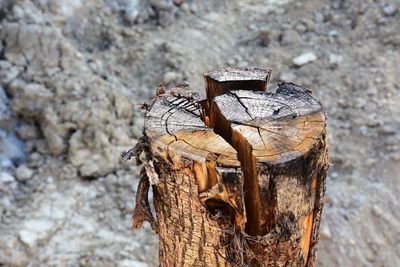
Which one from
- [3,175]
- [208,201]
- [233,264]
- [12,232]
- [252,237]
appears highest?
[208,201]

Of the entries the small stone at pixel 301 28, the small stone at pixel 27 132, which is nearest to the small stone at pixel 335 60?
the small stone at pixel 301 28

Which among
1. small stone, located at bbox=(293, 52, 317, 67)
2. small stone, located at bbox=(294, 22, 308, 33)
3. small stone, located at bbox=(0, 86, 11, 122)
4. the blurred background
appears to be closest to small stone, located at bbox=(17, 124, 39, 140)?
the blurred background

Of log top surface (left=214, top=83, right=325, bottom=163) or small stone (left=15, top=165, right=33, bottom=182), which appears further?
small stone (left=15, top=165, right=33, bottom=182)

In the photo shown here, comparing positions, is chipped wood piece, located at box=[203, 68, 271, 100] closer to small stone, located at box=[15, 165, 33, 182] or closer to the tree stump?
the tree stump

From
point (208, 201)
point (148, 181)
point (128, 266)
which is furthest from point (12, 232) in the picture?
point (208, 201)

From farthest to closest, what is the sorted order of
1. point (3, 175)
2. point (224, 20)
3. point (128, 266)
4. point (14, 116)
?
point (224, 20), point (14, 116), point (3, 175), point (128, 266)

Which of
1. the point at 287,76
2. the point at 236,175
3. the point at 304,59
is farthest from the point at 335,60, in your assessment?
the point at 236,175

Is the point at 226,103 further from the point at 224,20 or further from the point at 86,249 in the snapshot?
the point at 224,20
